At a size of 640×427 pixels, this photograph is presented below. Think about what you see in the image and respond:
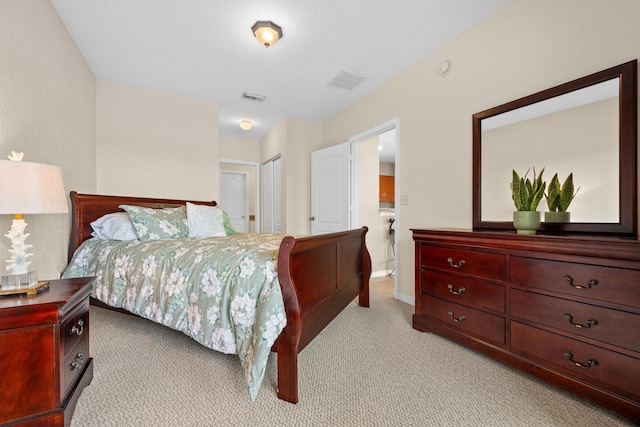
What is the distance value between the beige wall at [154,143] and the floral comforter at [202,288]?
1307mm

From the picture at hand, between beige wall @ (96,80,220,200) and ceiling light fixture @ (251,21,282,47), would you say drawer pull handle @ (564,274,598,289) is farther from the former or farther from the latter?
beige wall @ (96,80,220,200)

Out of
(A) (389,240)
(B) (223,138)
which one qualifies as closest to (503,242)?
(A) (389,240)

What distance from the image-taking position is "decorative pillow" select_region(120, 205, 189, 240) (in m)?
2.62

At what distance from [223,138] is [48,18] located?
3.55m

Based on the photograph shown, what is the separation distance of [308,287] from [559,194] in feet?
5.82

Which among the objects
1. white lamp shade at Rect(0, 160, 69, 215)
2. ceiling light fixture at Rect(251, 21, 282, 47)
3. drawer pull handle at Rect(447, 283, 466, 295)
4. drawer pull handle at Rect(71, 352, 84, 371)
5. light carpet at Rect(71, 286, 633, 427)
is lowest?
light carpet at Rect(71, 286, 633, 427)

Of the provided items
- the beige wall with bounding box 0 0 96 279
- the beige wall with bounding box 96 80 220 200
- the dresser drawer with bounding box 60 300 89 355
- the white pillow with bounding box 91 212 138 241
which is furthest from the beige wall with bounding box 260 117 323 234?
the dresser drawer with bounding box 60 300 89 355

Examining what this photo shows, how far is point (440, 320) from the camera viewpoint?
2162 millimetres

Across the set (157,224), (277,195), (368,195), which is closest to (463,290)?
(368,195)

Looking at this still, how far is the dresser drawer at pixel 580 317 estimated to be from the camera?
1.29m

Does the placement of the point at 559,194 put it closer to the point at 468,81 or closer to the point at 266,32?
the point at 468,81

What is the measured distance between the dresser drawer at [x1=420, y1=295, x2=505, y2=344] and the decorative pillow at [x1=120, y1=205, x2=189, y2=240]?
240cm

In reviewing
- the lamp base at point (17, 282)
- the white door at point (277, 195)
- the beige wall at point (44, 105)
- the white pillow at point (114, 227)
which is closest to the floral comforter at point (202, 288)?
the white pillow at point (114, 227)

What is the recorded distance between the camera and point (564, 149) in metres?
1.86
